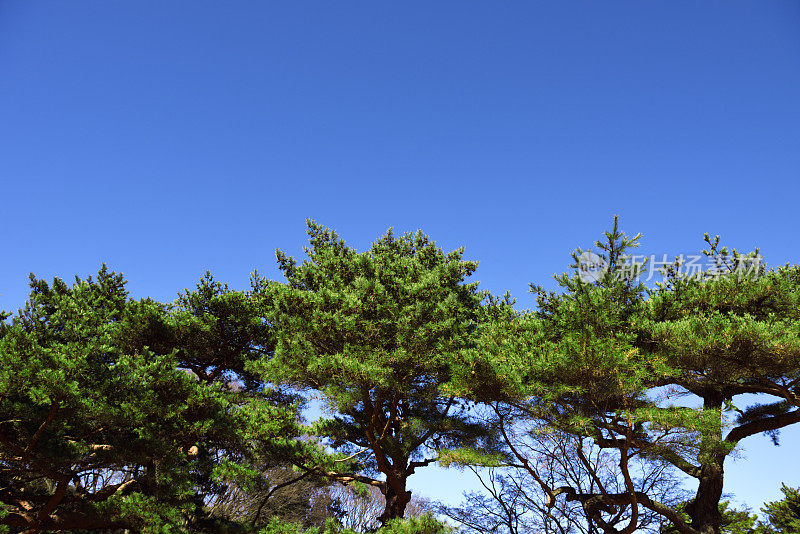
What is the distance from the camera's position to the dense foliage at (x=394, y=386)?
9.28m

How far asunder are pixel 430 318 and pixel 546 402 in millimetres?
3275

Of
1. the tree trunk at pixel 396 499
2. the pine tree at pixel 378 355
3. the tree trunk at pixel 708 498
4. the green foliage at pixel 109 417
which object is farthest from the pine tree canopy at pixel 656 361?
the green foliage at pixel 109 417

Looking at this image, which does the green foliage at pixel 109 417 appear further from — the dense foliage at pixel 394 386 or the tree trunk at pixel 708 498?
the tree trunk at pixel 708 498

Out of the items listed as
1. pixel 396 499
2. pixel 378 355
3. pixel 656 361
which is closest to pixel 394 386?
pixel 378 355

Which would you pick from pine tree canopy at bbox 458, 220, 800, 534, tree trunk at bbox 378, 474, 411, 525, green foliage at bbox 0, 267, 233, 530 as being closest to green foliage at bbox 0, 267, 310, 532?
green foliage at bbox 0, 267, 233, 530

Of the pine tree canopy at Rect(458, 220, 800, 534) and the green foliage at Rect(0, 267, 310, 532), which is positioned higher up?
the pine tree canopy at Rect(458, 220, 800, 534)

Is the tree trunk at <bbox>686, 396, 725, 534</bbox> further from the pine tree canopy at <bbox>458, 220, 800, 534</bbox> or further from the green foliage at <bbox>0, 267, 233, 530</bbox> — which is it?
the green foliage at <bbox>0, 267, 233, 530</bbox>

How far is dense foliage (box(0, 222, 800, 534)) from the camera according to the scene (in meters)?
→ 9.28

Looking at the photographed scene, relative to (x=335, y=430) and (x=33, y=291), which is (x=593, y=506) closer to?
(x=335, y=430)

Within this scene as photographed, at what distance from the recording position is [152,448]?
10.3 m

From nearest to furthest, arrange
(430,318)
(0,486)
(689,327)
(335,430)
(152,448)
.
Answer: (689,327)
(152,448)
(0,486)
(430,318)
(335,430)

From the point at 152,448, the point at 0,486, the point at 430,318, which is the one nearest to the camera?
the point at 152,448

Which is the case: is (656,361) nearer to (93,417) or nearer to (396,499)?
(396,499)

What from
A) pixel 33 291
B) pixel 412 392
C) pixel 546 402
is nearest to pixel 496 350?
pixel 546 402
